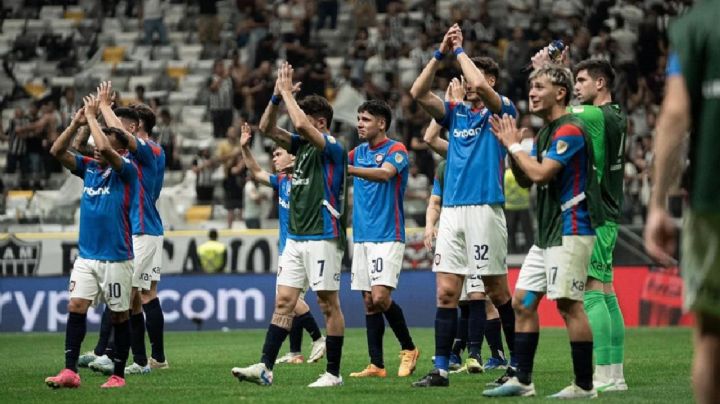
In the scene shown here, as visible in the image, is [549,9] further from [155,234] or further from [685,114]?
[685,114]

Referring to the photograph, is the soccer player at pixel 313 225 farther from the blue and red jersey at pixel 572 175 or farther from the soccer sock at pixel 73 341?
the blue and red jersey at pixel 572 175

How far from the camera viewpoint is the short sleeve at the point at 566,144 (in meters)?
9.27

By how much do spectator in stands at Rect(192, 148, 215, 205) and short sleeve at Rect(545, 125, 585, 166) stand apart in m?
14.3

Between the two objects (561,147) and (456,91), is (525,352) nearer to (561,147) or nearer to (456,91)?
(561,147)

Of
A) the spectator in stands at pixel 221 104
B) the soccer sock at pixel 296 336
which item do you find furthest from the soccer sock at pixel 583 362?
the spectator in stands at pixel 221 104

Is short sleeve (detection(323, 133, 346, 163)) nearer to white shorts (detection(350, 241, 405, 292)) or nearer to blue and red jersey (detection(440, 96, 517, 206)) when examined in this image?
blue and red jersey (detection(440, 96, 517, 206))

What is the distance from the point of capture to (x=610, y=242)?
10.6 metres

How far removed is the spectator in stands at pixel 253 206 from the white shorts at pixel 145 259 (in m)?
7.79

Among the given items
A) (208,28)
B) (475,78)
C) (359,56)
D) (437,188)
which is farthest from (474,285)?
(208,28)

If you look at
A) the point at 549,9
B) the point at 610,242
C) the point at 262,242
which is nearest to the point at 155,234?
the point at 610,242

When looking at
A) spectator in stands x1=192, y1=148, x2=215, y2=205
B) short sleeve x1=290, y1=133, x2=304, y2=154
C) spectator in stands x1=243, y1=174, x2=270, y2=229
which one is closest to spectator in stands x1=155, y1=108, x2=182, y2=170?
spectator in stands x1=192, y1=148, x2=215, y2=205

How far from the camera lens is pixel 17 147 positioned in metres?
26.3

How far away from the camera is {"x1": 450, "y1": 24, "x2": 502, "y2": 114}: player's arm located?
10.3 meters

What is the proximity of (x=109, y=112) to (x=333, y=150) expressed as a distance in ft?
7.53
